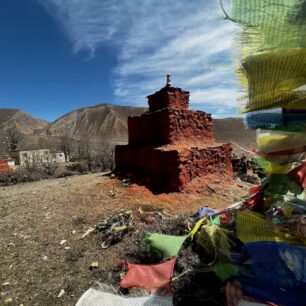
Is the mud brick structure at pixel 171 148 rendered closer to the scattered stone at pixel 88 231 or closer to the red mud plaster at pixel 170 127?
the red mud plaster at pixel 170 127

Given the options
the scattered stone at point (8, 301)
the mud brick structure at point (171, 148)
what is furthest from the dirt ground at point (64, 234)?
the mud brick structure at point (171, 148)

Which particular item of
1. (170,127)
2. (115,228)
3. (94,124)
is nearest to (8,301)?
→ (115,228)

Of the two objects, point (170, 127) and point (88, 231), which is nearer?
point (88, 231)

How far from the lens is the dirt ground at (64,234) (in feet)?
13.1

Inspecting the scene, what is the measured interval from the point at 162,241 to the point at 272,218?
1.54m

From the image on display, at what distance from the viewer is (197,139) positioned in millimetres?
9031

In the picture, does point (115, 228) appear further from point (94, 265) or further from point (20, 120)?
point (20, 120)

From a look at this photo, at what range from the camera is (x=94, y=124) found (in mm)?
84312

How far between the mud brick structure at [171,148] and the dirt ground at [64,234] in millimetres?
A: 437

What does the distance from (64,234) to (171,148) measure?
3264mm

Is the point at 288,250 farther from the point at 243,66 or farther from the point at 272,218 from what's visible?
the point at 243,66

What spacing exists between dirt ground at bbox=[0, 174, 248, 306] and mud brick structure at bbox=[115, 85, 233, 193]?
1.43 ft

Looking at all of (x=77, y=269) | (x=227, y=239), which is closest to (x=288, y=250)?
(x=227, y=239)

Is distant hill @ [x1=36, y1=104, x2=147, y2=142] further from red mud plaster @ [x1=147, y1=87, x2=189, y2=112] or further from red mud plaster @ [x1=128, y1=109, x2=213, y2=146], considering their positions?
red mud plaster @ [x1=147, y1=87, x2=189, y2=112]
